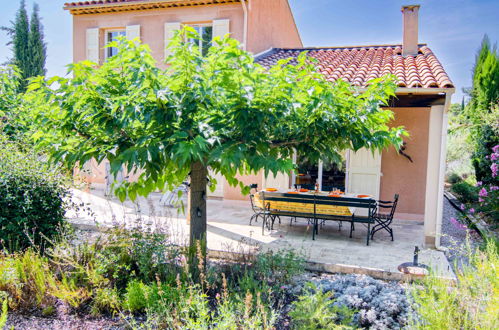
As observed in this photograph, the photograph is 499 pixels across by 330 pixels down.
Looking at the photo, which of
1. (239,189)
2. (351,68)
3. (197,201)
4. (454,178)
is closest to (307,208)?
(197,201)

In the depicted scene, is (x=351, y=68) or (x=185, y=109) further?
(x=351, y=68)

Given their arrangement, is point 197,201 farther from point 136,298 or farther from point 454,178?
point 454,178

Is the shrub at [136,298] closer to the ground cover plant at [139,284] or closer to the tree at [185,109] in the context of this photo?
the ground cover plant at [139,284]

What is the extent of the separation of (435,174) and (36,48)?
70.7ft

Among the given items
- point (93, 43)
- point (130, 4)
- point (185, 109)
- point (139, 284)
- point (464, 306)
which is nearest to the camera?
point (464, 306)

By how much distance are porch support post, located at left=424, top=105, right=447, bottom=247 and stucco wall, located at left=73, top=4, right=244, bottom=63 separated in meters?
6.36

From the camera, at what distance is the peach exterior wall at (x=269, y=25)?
1067cm

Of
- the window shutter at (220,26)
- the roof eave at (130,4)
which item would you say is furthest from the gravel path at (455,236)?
the roof eave at (130,4)

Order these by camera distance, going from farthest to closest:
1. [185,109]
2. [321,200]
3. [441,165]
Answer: [321,200] < [441,165] < [185,109]

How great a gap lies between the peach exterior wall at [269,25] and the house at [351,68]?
0.03 metres

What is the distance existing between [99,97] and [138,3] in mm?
8797

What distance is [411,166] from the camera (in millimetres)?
8828

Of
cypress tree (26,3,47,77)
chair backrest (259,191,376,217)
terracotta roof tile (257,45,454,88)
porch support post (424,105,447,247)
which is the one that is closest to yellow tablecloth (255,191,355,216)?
chair backrest (259,191,376,217)

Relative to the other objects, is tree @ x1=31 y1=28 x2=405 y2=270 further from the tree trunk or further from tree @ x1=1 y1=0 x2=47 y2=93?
tree @ x1=1 y1=0 x2=47 y2=93
